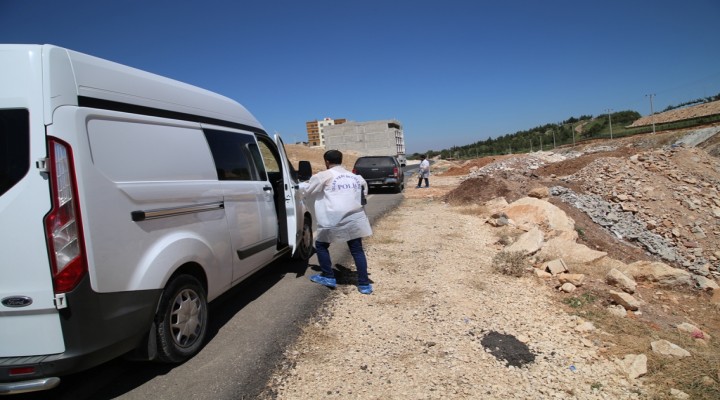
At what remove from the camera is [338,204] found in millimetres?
4793

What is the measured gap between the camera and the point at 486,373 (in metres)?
3.20

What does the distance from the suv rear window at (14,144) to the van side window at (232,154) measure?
1.66 meters

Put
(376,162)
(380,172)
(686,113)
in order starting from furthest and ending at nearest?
(686,113) < (376,162) < (380,172)

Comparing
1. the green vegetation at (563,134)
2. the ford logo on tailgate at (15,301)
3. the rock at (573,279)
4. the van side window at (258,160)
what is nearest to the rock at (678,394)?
the rock at (573,279)

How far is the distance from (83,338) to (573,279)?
513cm

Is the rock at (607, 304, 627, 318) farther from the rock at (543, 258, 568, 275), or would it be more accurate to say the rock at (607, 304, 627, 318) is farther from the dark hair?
the dark hair

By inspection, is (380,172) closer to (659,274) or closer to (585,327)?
A: (659,274)

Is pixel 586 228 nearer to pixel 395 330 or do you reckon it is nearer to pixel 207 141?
pixel 395 330

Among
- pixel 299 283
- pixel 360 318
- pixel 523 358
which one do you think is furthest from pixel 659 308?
pixel 299 283

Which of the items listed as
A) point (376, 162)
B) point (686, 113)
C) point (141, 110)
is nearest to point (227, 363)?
point (141, 110)

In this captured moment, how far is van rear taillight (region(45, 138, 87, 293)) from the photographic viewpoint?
2396 mm

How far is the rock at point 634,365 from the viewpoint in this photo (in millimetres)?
3080

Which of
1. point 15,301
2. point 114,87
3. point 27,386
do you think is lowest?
point 27,386

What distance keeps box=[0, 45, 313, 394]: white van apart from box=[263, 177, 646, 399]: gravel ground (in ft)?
3.58
